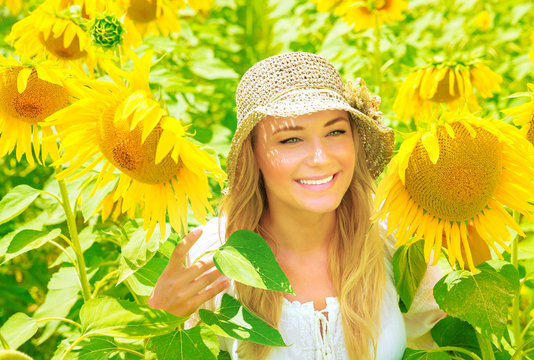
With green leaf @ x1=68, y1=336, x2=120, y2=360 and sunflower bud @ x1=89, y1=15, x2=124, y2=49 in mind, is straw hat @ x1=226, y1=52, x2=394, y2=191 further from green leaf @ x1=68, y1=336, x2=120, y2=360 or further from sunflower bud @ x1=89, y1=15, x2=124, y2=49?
green leaf @ x1=68, y1=336, x2=120, y2=360

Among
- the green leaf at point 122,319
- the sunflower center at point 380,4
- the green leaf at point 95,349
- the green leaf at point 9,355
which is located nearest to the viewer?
the green leaf at point 9,355

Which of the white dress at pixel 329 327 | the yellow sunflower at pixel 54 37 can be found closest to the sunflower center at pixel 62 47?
the yellow sunflower at pixel 54 37

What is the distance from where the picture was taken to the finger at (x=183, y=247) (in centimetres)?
108

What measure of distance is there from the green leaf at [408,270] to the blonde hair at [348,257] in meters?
0.06

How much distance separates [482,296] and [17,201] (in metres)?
0.93

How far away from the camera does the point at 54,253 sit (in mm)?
2184

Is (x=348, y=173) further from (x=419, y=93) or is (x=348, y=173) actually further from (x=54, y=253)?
(x=54, y=253)

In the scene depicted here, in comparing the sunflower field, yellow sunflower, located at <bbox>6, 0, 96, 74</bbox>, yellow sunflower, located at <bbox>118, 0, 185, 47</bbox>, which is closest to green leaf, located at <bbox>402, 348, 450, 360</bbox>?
the sunflower field

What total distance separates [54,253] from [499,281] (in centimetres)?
163

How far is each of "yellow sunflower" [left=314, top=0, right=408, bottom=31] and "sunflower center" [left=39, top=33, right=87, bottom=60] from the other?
956 millimetres

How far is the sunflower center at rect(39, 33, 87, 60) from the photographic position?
4.44ft

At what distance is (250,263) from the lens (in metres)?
0.95

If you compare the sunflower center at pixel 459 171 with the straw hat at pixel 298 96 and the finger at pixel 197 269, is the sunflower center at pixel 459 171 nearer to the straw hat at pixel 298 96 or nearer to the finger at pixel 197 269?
the straw hat at pixel 298 96

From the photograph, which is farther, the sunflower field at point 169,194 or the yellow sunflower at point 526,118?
the yellow sunflower at point 526,118
